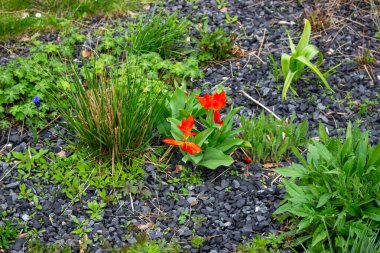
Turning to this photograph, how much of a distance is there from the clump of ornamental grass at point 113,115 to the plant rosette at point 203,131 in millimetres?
132

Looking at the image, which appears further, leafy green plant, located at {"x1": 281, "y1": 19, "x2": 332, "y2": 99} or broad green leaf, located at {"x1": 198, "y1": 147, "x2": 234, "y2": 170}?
leafy green plant, located at {"x1": 281, "y1": 19, "x2": 332, "y2": 99}

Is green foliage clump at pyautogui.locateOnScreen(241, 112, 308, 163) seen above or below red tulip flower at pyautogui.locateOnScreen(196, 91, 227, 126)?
below

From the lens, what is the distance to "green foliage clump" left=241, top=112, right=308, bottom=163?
4043 millimetres

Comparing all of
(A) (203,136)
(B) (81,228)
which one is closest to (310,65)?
(A) (203,136)

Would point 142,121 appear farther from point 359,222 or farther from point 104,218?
point 359,222

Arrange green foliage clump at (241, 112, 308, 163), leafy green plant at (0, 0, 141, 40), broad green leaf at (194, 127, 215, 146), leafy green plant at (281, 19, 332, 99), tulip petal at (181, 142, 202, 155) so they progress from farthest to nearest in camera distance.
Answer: leafy green plant at (0, 0, 141, 40) < leafy green plant at (281, 19, 332, 99) < green foliage clump at (241, 112, 308, 163) < broad green leaf at (194, 127, 215, 146) < tulip petal at (181, 142, 202, 155)

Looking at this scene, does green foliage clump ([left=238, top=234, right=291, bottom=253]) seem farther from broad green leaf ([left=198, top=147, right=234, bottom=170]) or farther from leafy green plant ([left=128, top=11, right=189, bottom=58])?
leafy green plant ([left=128, top=11, right=189, bottom=58])

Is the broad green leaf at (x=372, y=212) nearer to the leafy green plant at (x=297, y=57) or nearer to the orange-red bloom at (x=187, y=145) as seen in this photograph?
the orange-red bloom at (x=187, y=145)

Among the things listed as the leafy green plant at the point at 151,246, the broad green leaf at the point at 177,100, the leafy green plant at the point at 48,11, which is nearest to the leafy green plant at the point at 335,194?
the leafy green plant at the point at 151,246

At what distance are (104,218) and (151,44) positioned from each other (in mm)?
1608

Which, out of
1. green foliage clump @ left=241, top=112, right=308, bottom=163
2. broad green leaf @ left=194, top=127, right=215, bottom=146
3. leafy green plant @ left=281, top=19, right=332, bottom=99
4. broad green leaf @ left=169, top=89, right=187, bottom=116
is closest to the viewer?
broad green leaf @ left=194, top=127, right=215, bottom=146

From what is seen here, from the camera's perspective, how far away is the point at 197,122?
4.27 metres

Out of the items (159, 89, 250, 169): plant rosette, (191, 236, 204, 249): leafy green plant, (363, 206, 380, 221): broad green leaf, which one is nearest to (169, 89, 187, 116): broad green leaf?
(159, 89, 250, 169): plant rosette

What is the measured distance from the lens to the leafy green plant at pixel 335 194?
3359 millimetres
